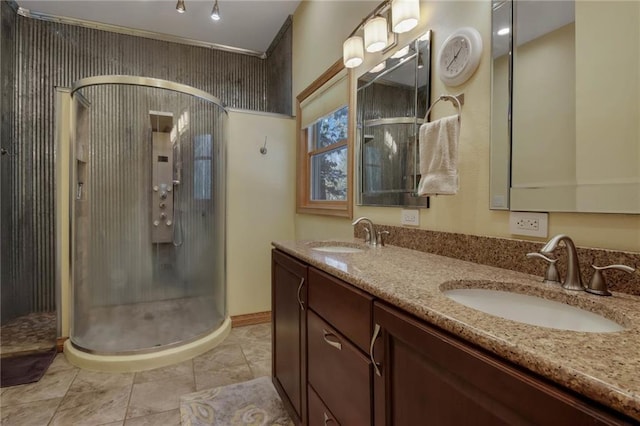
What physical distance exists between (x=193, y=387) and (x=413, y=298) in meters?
1.77

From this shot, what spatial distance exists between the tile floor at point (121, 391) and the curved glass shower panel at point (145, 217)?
20cm

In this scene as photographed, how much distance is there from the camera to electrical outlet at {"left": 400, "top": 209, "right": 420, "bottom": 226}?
1574mm

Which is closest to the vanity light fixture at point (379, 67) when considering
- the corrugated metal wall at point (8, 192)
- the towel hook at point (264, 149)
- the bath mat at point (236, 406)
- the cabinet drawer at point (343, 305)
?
the cabinet drawer at point (343, 305)

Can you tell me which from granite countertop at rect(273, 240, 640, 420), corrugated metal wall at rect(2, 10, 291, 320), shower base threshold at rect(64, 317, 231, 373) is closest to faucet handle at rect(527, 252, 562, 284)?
granite countertop at rect(273, 240, 640, 420)

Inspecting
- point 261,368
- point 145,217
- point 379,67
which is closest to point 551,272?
point 379,67

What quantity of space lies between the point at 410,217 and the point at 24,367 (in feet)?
8.87

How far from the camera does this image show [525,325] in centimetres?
59

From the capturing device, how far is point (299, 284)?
143 cm

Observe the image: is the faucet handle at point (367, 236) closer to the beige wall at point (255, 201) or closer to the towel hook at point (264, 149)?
the beige wall at point (255, 201)

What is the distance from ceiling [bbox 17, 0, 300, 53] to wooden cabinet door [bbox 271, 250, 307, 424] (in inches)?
102

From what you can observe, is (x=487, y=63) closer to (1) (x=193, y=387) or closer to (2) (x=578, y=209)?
(2) (x=578, y=209)

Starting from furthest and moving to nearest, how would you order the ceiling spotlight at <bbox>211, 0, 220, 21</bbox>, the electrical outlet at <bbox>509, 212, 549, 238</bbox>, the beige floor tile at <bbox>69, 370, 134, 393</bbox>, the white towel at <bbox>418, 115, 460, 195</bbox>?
the ceiling spotlight at <bbox>211, 0, 220, 21</bbox>
the beige floor tile at <bbox>69, 370, 134, 393</bbox>
the white towel at <bbox>418, 115, 460, 195</bbox>
the electrical outlet at <bbox>509, 212, 549, 238</bbox>

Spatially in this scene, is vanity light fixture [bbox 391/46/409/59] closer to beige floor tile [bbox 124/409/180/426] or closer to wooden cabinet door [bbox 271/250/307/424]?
wooden cabinet door [bbox 271/250/307/424]

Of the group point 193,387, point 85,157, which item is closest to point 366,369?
point 193,387
